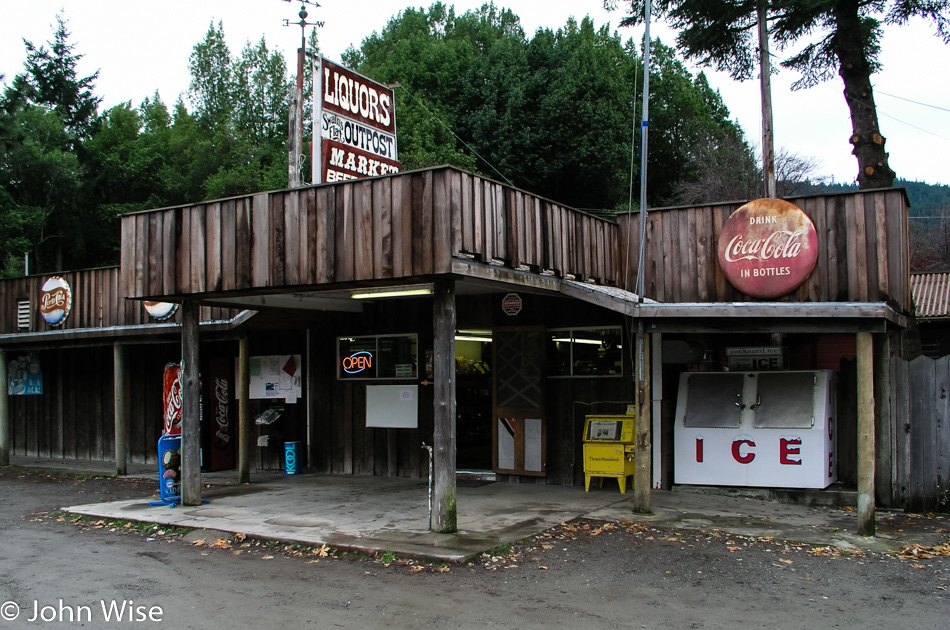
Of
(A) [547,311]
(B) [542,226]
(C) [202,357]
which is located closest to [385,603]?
(B) [542,226]

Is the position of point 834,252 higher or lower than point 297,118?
lower

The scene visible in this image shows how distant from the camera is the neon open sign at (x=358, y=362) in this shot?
538 inches

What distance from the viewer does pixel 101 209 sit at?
38594 mm

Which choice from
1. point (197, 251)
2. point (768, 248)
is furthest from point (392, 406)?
point (768, 248)

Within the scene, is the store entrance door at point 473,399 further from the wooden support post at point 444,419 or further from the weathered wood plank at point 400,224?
the weathered wood plank at point 400,224

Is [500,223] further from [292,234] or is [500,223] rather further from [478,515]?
[478,515]

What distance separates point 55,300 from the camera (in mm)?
16297

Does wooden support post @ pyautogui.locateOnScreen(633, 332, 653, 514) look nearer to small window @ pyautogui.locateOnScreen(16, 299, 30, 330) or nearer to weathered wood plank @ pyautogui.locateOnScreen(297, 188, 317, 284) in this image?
weathered wood plank @ pyautogui.locateOnScreen(297, 188, 317, 284)

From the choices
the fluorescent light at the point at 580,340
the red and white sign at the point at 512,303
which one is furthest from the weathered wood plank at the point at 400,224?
the fluorescent light at the point at 580,340

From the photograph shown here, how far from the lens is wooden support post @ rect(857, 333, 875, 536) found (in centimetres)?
829

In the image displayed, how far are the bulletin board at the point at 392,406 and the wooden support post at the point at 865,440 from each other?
6.91 m

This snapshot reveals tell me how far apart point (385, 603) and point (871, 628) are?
356 centimetres

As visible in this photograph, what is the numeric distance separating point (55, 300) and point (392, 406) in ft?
26.2

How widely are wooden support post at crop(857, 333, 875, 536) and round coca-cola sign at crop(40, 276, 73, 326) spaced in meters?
14.4
